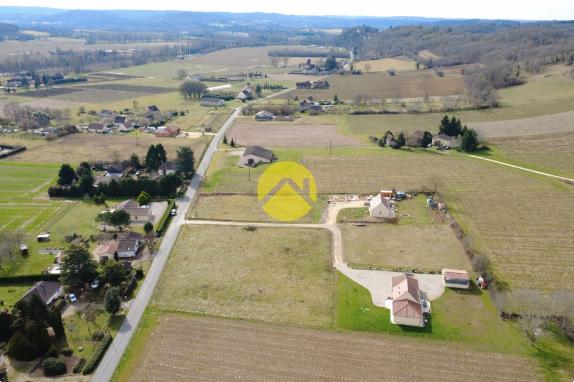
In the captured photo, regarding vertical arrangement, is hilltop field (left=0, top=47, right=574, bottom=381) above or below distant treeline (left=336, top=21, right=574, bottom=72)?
below

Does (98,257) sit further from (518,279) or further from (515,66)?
(515,66)

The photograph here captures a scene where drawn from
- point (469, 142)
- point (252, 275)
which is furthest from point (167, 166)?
point (469, 142)

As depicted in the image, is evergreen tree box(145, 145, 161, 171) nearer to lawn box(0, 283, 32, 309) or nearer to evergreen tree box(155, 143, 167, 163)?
evergreen tree box(155, 143, 167, 163)

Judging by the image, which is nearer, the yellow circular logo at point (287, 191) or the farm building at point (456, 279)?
the farm building at point (456, 279)

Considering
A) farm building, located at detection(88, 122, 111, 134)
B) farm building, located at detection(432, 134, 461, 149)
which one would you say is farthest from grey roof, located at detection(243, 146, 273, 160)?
farm building, located at detection(88, 122, 111, 134)

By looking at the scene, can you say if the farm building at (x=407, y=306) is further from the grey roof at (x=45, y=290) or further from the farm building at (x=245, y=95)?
the farm building at (x=245, y=95)

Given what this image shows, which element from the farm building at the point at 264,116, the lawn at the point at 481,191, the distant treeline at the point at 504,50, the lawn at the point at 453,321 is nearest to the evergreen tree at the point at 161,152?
the lawn at the point at 481,191

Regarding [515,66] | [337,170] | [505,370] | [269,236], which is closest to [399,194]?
[337,170]
